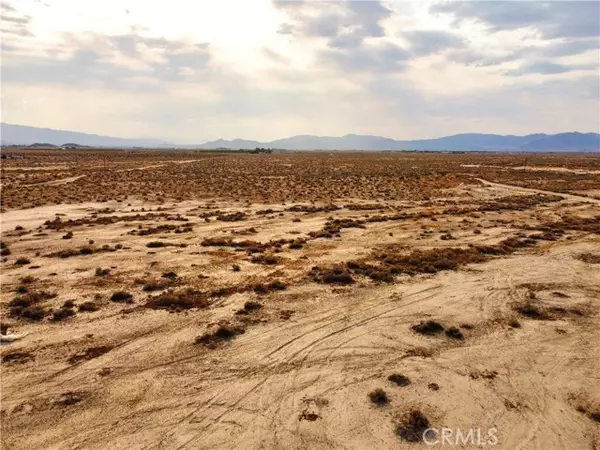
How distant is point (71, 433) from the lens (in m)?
8.84

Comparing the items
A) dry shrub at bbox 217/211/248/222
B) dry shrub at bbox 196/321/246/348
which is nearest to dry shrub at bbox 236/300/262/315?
dry shrub at bbox 196/321/246/348

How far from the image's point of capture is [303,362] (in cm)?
1148

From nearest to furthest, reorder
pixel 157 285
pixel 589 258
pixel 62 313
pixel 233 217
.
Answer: pixel 62 313
pixel 157 285
pixel 589 258
pixel 233 217

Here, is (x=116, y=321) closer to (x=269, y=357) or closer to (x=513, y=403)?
(x=269, y=357)

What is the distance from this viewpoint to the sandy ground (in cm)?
897

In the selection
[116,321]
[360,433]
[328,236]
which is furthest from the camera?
[328,236]

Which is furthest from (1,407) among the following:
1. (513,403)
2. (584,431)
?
(584,431)

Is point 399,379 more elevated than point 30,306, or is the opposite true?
point 30,306

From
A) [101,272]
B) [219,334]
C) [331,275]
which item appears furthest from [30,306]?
[331,275]

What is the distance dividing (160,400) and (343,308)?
717 centimetres

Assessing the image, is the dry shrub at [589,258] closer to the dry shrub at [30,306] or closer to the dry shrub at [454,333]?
the dry shrub at [454,333]

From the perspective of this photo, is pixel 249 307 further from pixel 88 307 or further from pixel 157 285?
pixel 88 307

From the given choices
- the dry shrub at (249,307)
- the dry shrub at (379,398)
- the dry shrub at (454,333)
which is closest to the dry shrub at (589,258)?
the dry shrub at (454,333)

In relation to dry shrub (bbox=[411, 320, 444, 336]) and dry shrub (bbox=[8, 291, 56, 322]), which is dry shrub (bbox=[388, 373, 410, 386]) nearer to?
dry shrub (bbox=[411, 320, 444, 336])
